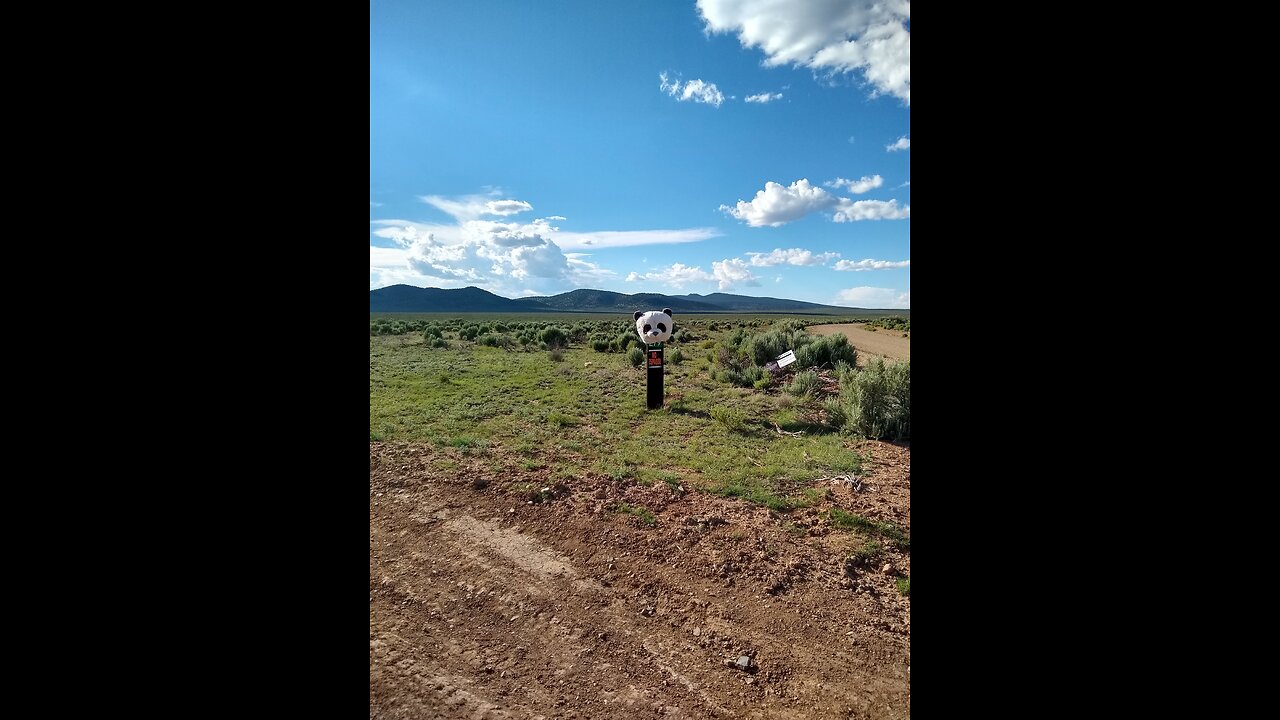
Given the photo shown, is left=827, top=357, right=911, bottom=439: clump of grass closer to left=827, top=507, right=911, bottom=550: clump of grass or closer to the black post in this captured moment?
the black post

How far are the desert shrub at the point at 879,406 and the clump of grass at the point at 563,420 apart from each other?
3545 mm

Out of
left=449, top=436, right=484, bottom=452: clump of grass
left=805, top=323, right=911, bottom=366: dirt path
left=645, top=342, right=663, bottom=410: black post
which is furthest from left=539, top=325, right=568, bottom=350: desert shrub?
left=449, top=436, right=484, bottom=452: clump of grass

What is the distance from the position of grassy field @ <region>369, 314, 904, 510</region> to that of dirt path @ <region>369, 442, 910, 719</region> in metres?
0.61

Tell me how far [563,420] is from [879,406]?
415cm

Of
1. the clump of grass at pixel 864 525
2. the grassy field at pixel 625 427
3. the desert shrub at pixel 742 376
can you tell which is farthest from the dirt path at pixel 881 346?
the clump of grass at pixel 864 525

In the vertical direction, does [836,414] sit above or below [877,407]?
below

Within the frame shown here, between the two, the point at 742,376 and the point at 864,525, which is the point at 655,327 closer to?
the point at 742,376

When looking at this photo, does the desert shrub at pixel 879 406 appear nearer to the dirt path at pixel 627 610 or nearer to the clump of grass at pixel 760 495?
the dirt path at pixel 627 610

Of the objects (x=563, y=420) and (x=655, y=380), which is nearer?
(x=563, y=420)

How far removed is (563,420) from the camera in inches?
264

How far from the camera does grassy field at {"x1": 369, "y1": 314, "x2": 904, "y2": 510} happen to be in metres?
4.74

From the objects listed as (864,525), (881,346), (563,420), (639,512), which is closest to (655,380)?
(563,420)
